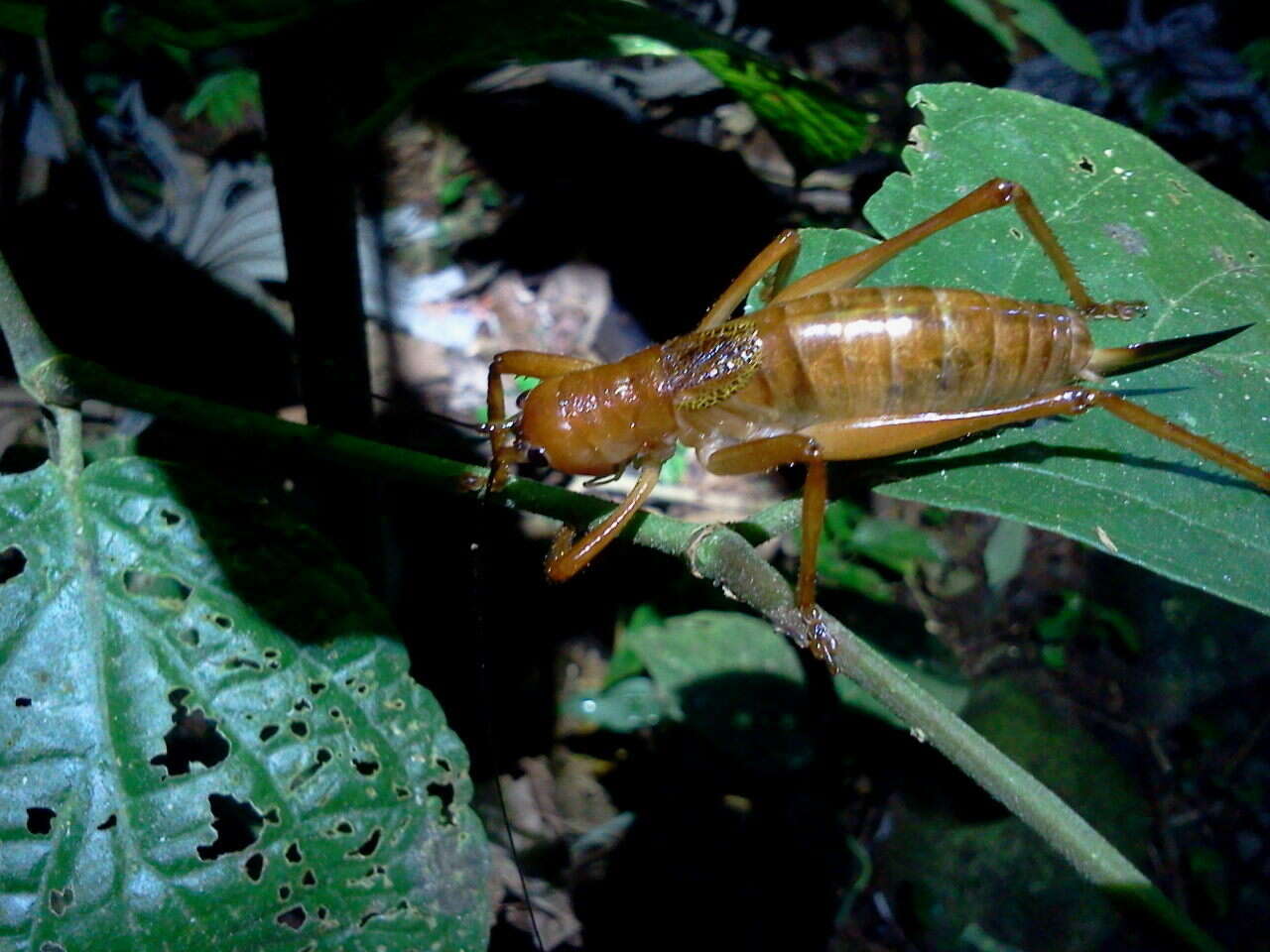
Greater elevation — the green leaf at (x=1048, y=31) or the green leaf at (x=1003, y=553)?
the green leaf at (x=1048, y=31)

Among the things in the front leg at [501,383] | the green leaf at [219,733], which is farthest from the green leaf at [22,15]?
the front leg at [501,383]

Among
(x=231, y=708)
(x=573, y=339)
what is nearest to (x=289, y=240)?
(x=231, y=708)

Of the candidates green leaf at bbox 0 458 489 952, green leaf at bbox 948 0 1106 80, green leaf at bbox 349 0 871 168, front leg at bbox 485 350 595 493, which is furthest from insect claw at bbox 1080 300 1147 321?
green leaf at bbox 948 0 1106 80

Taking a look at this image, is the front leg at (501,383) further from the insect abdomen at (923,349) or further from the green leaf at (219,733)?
the insect abdomen at (923,349)

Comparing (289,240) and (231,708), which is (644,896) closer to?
(231,708)

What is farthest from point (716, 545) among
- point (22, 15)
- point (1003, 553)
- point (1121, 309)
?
point (1003, 553)

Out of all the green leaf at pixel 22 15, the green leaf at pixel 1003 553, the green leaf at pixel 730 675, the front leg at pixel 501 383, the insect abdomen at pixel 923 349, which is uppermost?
the green leaf at pixel 22 15
